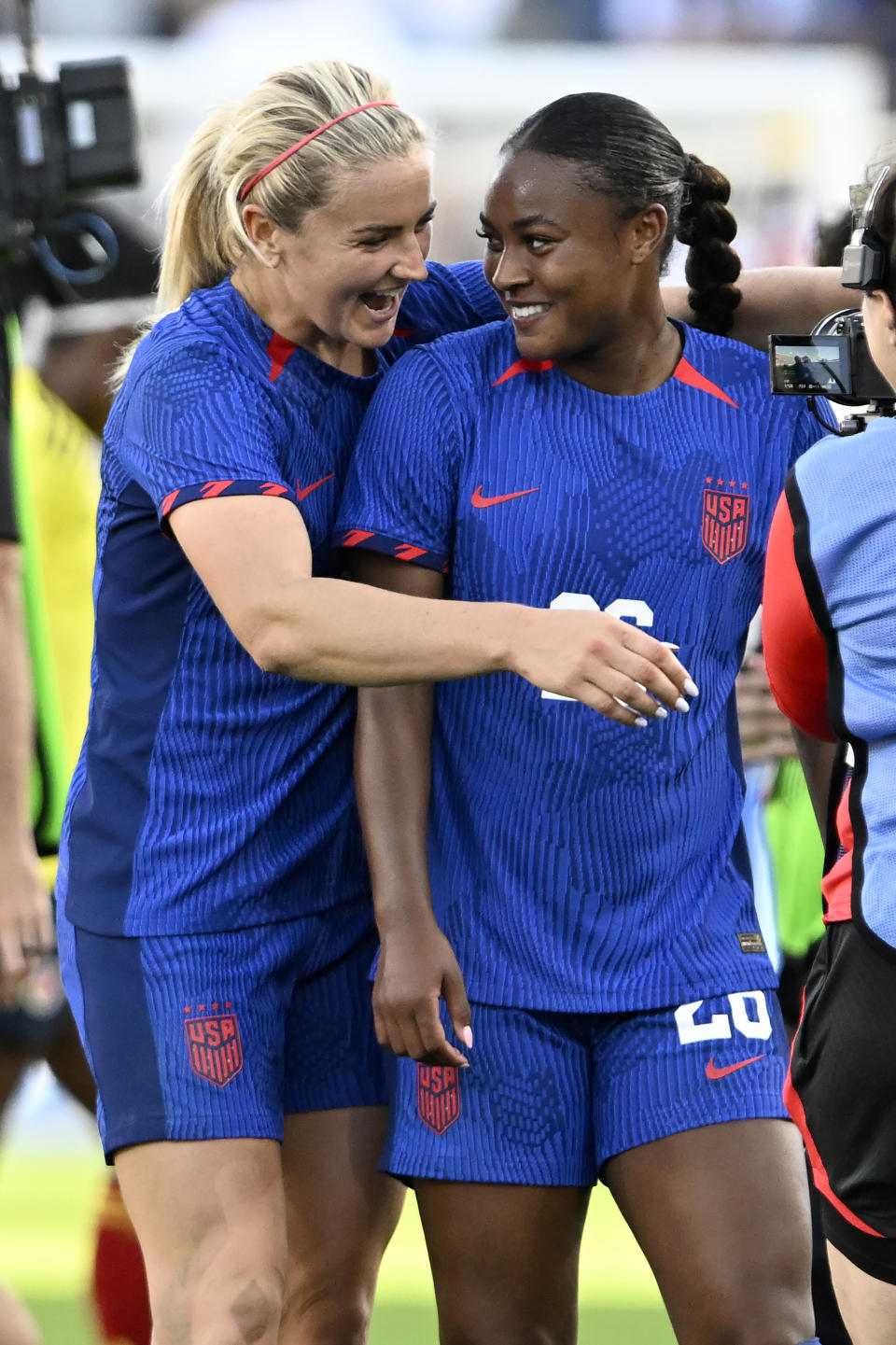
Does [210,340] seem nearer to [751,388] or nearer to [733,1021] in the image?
[751,388]

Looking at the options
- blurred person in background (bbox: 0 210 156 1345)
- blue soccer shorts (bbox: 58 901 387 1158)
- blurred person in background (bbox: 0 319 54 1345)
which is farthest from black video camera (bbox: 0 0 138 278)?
blue soccer shorts (bbox: 58 901 387 1158)

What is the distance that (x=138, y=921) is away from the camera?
233 cm

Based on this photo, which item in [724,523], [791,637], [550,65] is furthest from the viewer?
[550,65]

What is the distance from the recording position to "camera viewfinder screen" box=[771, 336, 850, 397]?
2.06 meters

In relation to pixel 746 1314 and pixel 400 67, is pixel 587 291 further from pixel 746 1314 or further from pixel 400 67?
pixel 400 67

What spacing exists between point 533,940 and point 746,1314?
48 centimetres

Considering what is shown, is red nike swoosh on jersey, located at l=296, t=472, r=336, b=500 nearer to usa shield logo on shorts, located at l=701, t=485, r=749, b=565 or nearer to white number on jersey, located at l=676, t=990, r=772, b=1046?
usa shield logo on shorts, located at l=701, t=485, r=749, b=565

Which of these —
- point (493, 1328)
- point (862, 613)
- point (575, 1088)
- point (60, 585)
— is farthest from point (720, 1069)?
point (60, 585)

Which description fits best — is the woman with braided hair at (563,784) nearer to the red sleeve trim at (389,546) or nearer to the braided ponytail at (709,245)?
the red sleeve trim at (389,546)

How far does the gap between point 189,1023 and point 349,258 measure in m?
0.91

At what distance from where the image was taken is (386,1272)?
4672 millimetres

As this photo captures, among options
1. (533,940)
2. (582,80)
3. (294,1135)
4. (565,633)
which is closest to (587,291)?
(565,633)

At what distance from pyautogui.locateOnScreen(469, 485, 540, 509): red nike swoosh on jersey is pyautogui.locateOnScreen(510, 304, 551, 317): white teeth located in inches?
8.1

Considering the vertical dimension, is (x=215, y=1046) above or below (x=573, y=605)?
below
